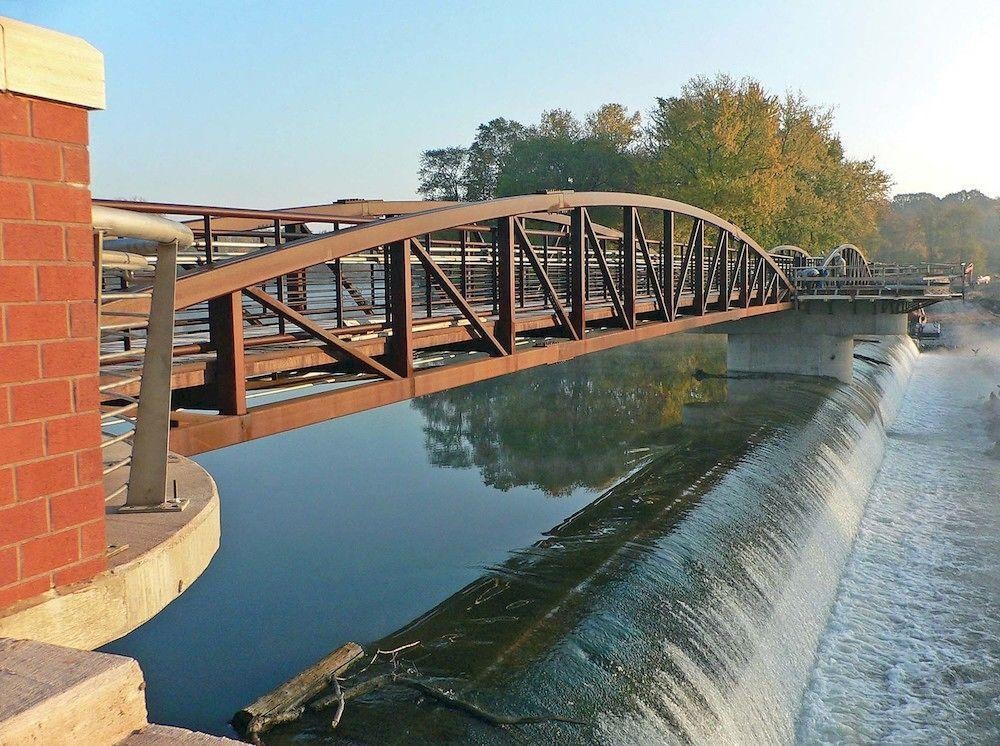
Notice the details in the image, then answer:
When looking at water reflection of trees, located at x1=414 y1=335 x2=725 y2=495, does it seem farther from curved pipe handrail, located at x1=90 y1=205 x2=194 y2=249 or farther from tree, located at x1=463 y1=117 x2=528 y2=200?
tree, located at x1=463 y1=117 x2=528 y2=200

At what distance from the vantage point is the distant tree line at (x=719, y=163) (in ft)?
150

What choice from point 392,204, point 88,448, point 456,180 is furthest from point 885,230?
point 88,448

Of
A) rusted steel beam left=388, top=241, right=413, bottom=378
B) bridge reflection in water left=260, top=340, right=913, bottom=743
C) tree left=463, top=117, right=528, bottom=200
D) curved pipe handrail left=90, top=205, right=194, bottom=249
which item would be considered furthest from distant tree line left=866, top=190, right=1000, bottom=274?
curved pipe handrail left=90, top=205, right=194, bottom=249

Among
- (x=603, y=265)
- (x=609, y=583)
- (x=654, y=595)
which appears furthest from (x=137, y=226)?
(x=603, y=265)

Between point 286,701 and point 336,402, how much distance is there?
282 cm

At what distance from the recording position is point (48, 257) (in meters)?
2.94

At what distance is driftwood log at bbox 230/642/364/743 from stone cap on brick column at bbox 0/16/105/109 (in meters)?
6.40

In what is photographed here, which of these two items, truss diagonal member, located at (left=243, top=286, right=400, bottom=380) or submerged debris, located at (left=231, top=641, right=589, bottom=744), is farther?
submerged debris, located at (left=231, top=641, right=589, bottom=744)

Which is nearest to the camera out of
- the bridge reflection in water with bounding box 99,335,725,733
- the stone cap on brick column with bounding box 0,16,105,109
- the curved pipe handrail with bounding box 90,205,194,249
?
the stone cap on brick column with bounding box 0,16,105,109

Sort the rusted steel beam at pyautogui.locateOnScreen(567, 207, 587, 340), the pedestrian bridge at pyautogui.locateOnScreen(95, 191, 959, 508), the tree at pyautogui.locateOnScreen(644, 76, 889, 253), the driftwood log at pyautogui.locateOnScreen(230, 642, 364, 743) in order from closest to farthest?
the pedestrian bridge at pyautogui.locateOnScreen(95, 191, 959, 508) < the driftwood log at pyautogui.locateOnScreen(230, 642, 364, 743) < the rusted steel beam at pyautogui.locateOnScreen(567, 207, 587, 340) < the tree at pyautogui.locateOnScreen(644, 76, 889, 253)

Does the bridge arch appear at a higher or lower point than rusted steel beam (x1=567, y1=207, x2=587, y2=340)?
higher

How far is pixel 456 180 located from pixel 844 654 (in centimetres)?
10291

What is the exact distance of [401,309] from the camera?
9680 mm

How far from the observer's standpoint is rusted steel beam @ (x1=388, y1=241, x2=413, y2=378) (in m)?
9.58
